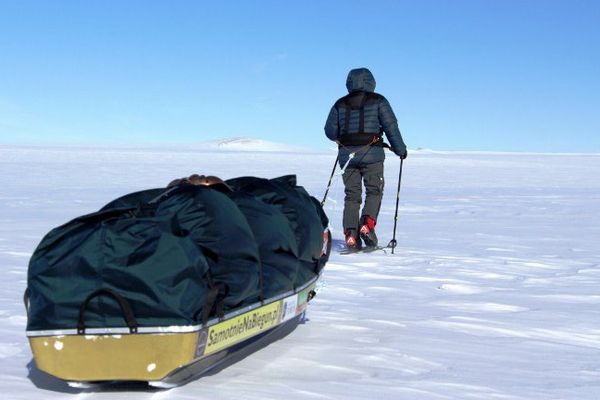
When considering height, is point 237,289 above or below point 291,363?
above

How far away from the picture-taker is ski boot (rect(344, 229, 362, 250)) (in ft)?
28.2

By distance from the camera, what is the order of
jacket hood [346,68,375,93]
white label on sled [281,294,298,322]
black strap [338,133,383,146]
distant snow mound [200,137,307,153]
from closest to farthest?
white label on sled [281,294,298,322]
jacket hood [346,68,375,93]
black strap [338,133,383,146]
distant snow mound [200,137,307,153]

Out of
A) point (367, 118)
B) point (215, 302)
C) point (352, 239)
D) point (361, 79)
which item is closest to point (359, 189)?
point (352, 239)

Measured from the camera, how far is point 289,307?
4.05 m

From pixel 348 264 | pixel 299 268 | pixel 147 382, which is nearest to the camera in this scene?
pixel 147 382

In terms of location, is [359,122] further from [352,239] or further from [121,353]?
[121,353]

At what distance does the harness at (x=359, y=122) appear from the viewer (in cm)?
842

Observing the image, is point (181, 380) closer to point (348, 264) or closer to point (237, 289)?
point (237, 289)

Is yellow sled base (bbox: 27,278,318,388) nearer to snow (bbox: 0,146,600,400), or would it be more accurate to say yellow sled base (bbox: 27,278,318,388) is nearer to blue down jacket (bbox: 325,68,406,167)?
snow (bbox: 0,146,600,400)

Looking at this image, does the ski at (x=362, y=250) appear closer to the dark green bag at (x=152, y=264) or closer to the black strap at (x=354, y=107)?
the black strap at (x=354, y=107)

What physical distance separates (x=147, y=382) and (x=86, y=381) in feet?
0.92

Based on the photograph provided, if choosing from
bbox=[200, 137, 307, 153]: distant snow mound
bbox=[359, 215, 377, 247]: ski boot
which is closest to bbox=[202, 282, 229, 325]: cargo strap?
bbox=[359, 215, 377, 247]: ski boot

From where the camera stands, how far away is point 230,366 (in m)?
3.76

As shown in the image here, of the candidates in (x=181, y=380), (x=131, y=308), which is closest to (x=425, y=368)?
(x=181, y=380)
